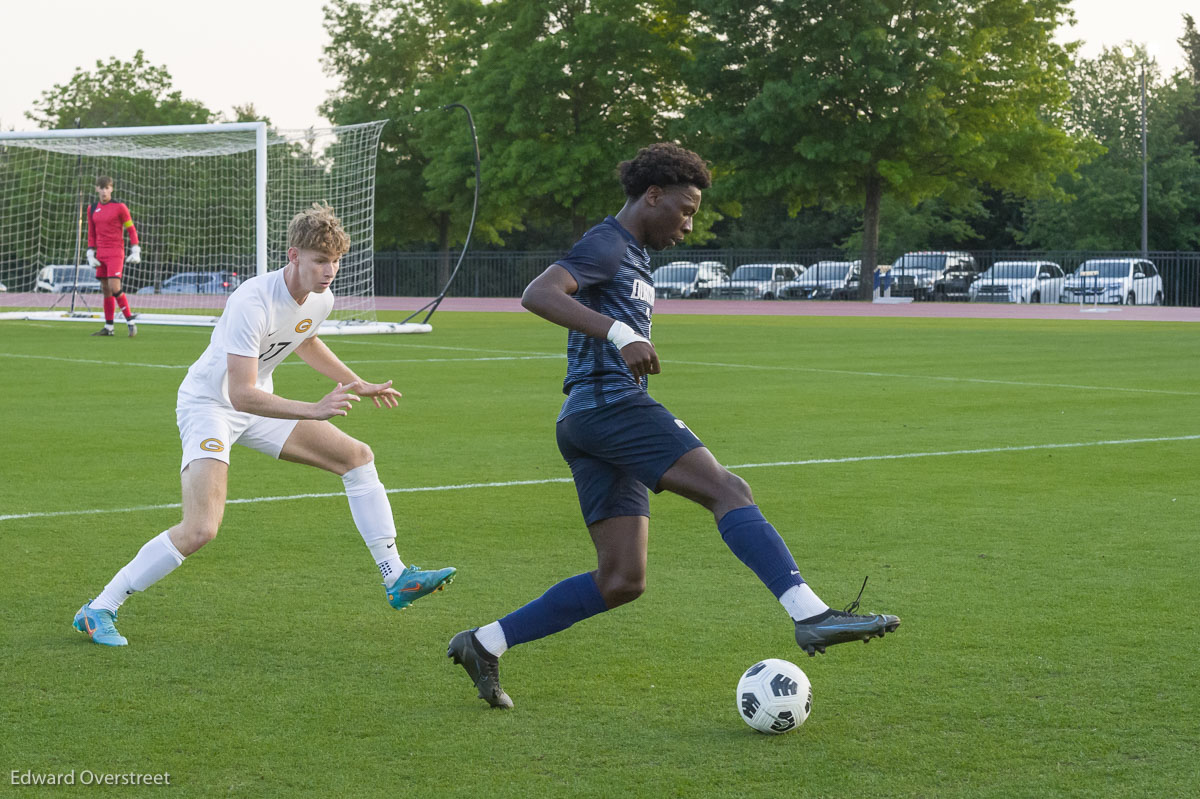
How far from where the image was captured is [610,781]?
152 inches

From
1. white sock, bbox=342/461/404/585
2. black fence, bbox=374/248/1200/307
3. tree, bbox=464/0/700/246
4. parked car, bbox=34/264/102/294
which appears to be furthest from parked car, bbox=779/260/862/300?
white sock, bbox=342/461/404/585

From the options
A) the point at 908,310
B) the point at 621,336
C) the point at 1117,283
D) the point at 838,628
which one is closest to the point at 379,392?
the point at 621,336

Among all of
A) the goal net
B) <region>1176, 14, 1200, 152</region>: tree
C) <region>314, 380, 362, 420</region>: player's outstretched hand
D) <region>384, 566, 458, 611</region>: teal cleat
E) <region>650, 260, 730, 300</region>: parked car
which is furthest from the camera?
<region>1176, 14, 1200, 152</region>: tree

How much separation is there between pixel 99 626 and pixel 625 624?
6.26 ft

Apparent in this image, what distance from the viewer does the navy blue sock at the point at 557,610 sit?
460cm

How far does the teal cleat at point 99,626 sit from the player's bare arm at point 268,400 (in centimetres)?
89

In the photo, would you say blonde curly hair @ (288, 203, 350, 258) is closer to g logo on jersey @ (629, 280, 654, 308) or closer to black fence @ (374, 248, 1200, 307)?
g logo on jersey @ (629, 280, 654, 308)

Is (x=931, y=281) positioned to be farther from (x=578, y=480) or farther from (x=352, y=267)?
(x=578, y=480)

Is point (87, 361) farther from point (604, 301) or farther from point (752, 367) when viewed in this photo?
point (604, 301)

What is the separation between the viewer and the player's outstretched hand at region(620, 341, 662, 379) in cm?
421

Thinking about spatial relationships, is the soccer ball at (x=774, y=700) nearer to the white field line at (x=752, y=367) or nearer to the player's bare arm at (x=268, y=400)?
the player's bare arm at (x=268, y=400)

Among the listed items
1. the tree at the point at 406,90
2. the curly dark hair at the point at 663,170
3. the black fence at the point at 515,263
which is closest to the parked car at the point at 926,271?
the black fence at the point at 515,263

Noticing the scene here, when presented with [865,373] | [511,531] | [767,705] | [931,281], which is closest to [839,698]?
[767,705]

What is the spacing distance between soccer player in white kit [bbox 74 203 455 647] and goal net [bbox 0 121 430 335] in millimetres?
20230
